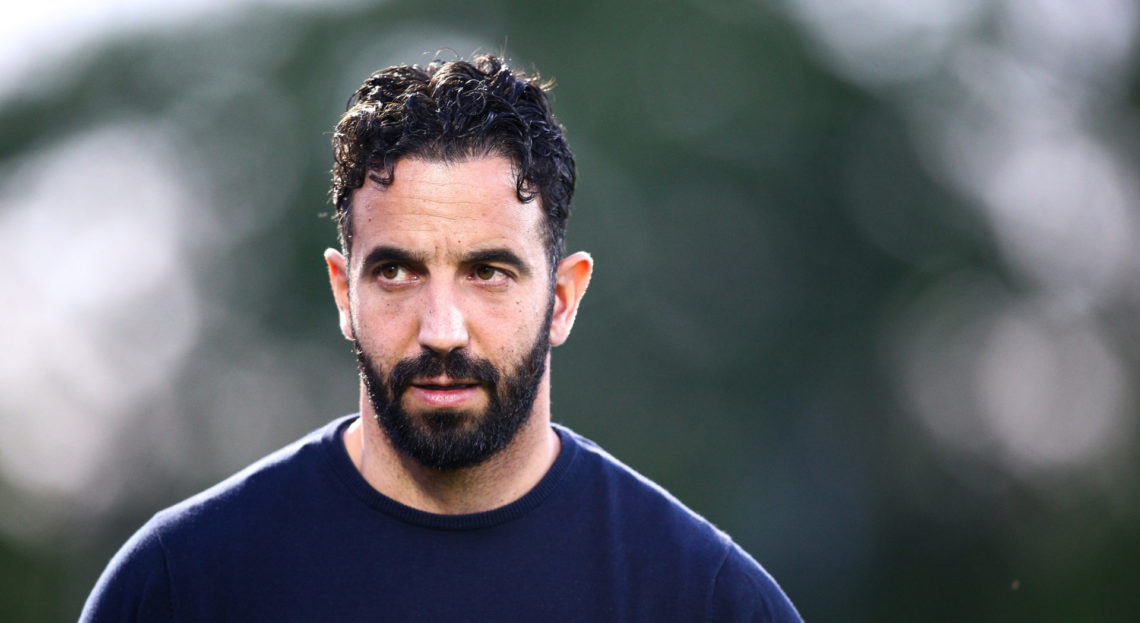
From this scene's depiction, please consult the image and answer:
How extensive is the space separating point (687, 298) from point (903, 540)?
205 inches

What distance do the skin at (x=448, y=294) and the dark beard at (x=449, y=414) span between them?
0.03 meters

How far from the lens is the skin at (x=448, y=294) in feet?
12.8

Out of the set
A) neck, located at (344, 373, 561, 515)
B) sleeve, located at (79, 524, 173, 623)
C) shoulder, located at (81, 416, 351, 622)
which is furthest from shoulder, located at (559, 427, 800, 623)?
sleeve, located at (79, 524, 173, 623)

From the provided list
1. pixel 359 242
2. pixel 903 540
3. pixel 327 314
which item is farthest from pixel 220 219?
pixel 359 242

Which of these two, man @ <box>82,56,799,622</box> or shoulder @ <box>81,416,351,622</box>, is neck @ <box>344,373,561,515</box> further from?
shoulder @ <box>81,416,351,622</box>

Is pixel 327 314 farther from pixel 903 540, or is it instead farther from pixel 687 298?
pixel 903 540

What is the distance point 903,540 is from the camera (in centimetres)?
1948

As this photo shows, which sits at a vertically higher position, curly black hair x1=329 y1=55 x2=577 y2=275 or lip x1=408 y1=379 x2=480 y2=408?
curly black hair x1=329 y1=55 x2=577 y2=275

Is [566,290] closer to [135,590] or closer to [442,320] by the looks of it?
[442,320]

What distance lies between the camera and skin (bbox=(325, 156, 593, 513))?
3.89 metres

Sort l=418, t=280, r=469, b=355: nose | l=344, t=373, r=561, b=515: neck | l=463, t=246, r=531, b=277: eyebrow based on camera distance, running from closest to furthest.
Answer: l=418, t=280, r=469, b=355: nose
l=463, t=246, r=531, b=277: eyebrow
l=344, t=373, r=561, b=515: neck

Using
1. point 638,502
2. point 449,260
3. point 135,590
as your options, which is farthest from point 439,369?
point 135,590

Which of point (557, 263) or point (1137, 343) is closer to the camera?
point (557, 263)

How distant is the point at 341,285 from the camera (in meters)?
4.29
